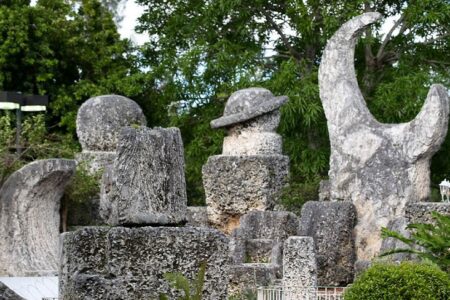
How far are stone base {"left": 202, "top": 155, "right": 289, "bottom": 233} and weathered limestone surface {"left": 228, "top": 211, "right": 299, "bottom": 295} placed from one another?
3.25 feet

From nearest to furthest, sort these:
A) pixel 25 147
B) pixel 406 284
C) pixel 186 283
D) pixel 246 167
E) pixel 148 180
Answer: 1. pixel 186 283
2. pixel 148 180
3. pixel 406 284
4. pixel 246 167
5. pixel 25 147

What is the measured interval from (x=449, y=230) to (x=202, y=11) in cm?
1689

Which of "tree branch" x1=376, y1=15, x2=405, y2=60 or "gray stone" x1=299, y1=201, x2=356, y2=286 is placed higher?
"tree branch" x1=376, y1=15, x2=405, y2=60

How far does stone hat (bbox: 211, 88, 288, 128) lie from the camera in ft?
68.4

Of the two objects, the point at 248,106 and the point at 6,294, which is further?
the point at 248,106

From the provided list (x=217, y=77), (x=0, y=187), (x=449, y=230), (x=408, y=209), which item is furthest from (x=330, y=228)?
(x=217, y=77)

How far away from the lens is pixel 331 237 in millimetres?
19297

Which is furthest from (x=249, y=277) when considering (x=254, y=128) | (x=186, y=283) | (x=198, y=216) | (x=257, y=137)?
(x=186, y=283)

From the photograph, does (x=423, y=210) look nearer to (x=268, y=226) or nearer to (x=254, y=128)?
(x=268, y=226)

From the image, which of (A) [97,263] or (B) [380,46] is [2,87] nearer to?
(B) [380,46]

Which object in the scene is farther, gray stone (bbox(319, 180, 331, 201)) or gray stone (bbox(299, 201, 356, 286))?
gray stone (bbox(319, 180, 331, 201))

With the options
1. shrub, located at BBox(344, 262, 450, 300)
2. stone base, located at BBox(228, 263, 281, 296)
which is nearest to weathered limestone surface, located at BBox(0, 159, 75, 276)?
stone base, located at BBox(228, 263, 281, 296)

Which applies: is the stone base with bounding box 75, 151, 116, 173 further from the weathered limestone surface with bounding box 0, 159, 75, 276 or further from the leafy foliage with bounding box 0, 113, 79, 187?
the weathered limestone surface with bounding box 0, 159, 75, 276

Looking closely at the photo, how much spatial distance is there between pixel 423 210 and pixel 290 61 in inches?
382
